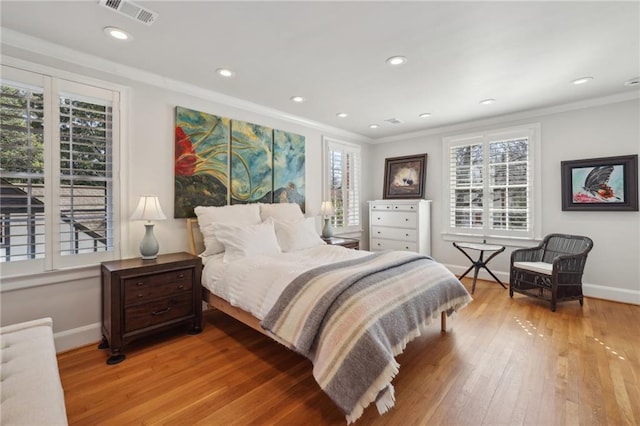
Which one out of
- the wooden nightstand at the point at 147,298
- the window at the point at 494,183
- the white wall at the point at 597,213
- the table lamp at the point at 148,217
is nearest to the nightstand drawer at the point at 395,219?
the window at the point at 494,183

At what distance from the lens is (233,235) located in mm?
2926

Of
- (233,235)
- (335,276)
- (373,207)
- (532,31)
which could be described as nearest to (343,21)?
(532,31)

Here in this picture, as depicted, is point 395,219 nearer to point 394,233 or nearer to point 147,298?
point 394,233

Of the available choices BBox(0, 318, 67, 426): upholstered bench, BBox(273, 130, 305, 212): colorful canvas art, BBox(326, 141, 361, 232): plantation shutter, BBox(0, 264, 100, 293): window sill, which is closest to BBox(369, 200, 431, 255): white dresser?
BBox(326, 141, 361, 232): plantation shutter

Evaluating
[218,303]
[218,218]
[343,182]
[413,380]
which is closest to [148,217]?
[218,218]

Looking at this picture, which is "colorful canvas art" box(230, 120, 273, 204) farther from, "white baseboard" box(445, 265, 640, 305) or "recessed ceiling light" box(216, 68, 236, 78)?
"white baseboard" box(445, 265, 640, 305)

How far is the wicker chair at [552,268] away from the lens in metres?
3.39

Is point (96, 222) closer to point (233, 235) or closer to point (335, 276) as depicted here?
point (233, 235)

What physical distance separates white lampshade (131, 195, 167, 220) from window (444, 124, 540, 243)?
4.38 metres

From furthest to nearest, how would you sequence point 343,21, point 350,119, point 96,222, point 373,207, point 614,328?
point 373,207 < point 350,119 < point 614,328 < point 96,222 < point 343,21

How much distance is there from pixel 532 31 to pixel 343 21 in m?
1.45

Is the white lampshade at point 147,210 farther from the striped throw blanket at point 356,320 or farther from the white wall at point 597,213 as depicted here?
the white wall at point 597,213

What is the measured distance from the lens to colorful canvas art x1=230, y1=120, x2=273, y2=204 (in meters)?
3.65

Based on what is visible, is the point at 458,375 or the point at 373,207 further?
the point at 373,207
